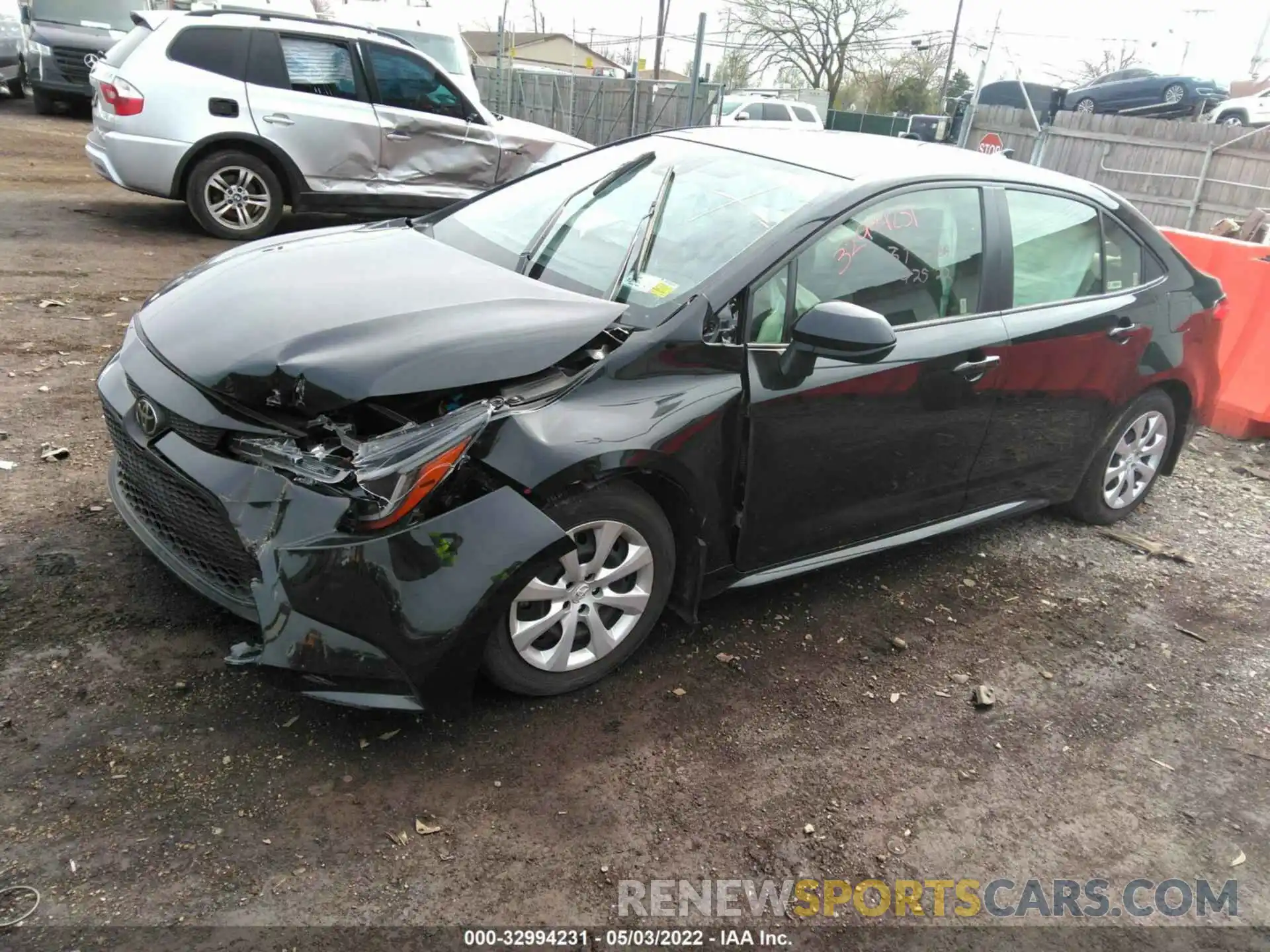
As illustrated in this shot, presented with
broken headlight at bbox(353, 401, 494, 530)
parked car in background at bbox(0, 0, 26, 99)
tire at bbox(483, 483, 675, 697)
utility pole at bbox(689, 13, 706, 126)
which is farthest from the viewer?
parked car in background at bbox(0, 0, 26, 99)

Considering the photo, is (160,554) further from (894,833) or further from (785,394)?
(894,833)

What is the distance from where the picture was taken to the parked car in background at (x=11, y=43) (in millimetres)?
16688

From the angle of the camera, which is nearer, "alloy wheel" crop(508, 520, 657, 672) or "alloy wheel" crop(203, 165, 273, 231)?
"alloy wheel" crop(508, 520, 657, 672)

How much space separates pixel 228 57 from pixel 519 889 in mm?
7709

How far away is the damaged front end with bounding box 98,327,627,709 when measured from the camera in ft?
7.85

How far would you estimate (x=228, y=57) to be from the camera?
25.4 feet

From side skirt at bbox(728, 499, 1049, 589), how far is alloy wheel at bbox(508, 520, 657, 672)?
1.47 feet

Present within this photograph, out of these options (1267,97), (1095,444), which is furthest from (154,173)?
(1267,97)

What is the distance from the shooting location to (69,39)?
14.9 m

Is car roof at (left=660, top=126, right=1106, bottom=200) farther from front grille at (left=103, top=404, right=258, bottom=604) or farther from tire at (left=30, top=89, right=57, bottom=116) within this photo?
tire at (left=30, top=89, right=57, bottom=116)

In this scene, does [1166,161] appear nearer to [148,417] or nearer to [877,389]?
[877,389]

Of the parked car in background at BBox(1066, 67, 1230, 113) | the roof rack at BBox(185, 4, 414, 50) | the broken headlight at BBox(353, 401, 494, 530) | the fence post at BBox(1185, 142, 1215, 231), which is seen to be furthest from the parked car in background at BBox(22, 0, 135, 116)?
the parked car in background at BBox(1066, 67, 1230, 113)

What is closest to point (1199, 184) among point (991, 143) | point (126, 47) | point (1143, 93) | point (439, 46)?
point (991, 143)

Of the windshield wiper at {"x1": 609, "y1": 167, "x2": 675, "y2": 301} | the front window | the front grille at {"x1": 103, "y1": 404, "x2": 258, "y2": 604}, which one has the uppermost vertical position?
the front window
